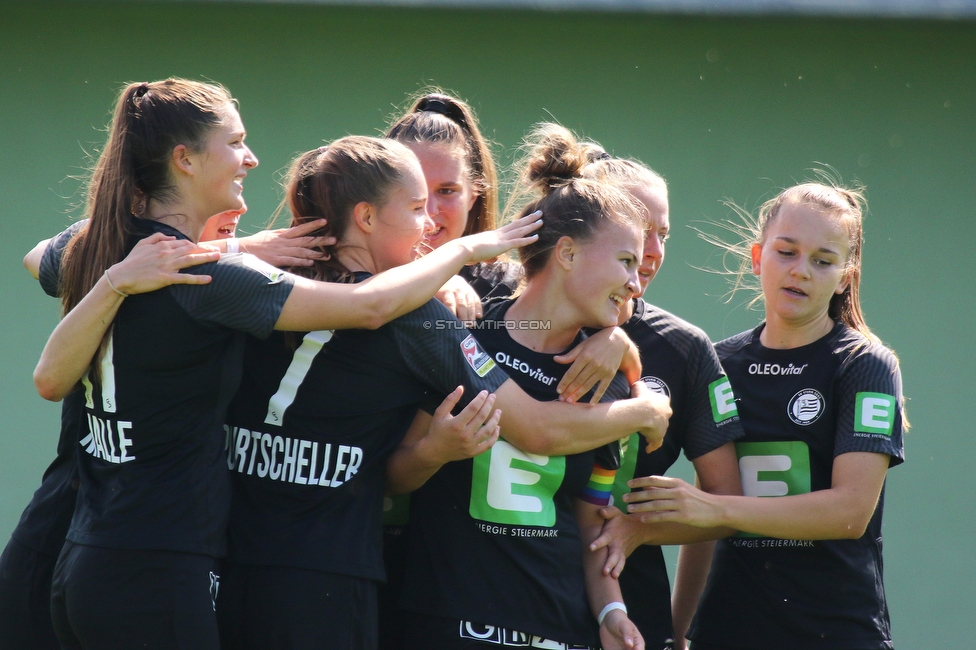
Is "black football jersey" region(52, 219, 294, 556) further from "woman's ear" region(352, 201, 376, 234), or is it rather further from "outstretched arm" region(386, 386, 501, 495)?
"outstretched arm" region(386, 386, 501, 495)

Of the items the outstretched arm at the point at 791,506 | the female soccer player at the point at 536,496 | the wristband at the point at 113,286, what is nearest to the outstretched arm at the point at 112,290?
A: the wristband at the point at 113,286

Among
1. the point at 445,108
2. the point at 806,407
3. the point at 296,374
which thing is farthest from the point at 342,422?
the point at 445,108

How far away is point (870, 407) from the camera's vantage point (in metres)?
2.67

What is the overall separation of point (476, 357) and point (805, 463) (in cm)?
111

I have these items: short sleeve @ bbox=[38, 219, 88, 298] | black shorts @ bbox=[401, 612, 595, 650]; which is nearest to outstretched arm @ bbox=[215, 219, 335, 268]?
short sleeve @ bbox=[38, 219, 88, 298]

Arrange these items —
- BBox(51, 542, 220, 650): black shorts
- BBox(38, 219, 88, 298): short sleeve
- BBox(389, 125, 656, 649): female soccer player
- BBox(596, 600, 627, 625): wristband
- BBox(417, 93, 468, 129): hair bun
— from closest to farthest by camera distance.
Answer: BBox(51, 542, 220, 650): black shorts < BBox(389, 125, 656, 649): female soccer player < BBox(596, 600, 627, 625): wristband < BBox(38, 219, 88, 298): short sleeve < BBox(417, 93, 468, 129): hair bun

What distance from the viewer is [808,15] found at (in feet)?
15.8

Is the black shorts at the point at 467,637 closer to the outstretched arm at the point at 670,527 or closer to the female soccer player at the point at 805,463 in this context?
the outstretched arm at the point at 670,527

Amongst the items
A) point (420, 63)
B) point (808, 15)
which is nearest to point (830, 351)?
point (808, 15)

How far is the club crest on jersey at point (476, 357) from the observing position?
229cm

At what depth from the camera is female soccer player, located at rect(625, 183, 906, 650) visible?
262 cm

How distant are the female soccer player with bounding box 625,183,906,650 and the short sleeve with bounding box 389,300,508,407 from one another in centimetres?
65

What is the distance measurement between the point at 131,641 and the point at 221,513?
325 millimetres

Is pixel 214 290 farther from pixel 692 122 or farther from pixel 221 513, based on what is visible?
pixel 692 122
